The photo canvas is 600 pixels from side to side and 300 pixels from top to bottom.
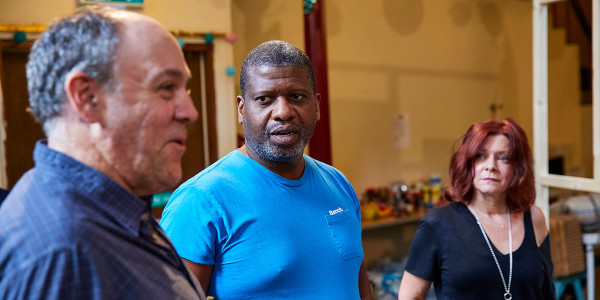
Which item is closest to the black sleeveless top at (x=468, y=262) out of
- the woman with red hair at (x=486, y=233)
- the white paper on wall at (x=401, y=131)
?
the woman with red hair at (x=486, y=233)

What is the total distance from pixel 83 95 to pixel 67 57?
54mm

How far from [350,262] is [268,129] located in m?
0.41

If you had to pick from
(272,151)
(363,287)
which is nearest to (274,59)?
(272,151)

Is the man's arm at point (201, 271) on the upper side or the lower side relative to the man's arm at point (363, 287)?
upper

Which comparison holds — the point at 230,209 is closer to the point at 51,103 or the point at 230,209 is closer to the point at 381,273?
the point at 51,103

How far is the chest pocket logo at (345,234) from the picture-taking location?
139 centimetres

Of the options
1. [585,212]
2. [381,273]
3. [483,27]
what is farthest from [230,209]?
[483,27]

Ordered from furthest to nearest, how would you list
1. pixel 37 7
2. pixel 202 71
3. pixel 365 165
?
1. pixel 365 165
2. pixel 202 71
3. pixel 37 7

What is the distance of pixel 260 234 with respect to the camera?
4.19 feet

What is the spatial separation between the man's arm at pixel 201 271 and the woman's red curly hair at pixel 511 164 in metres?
1.07

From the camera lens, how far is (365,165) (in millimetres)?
4324

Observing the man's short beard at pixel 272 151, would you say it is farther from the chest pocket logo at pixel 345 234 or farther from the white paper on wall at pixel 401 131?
the white paper on wall at pixel 401 131

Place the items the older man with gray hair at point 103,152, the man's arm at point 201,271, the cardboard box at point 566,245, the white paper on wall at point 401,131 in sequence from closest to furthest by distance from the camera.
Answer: the older man with gray hair at point 103,152 < the man's arm at point 201,271 < the cardboard box at point 566,245 < the white paper on wall at point 401,131

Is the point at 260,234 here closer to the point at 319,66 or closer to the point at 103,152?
the point at 103,152
